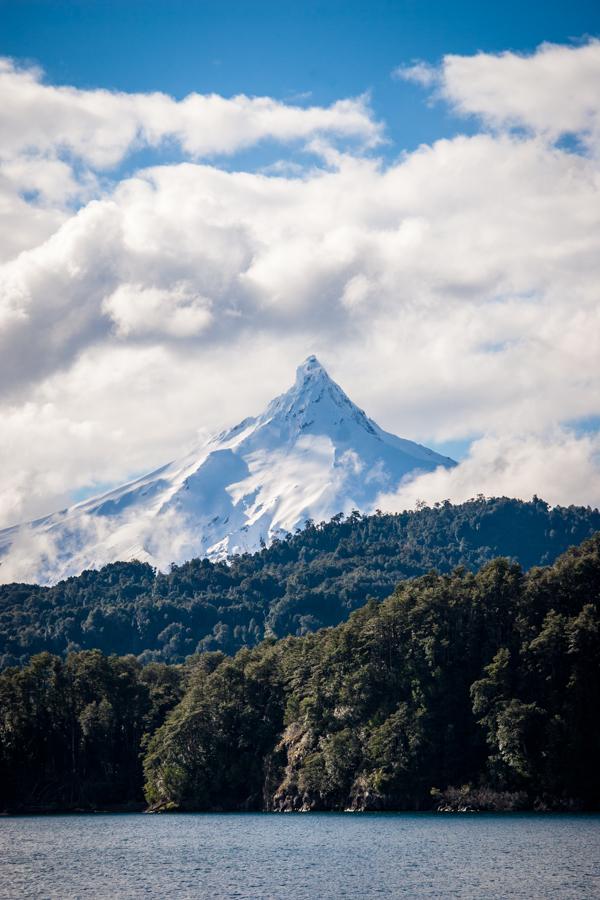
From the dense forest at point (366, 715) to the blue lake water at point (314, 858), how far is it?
1114 cm

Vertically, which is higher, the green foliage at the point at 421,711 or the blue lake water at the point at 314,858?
the green foliage at the point at 421,711

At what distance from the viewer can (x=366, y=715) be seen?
13250 cm

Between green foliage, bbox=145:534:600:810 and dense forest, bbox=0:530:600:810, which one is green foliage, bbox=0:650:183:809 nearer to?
dense forest, bbox=0:530:600:810

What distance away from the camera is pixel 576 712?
12044 cm

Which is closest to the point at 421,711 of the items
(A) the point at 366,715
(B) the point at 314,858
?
(A) the point at 366,715

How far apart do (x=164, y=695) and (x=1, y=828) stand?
159ft

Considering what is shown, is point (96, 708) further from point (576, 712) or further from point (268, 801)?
point (576, 712)

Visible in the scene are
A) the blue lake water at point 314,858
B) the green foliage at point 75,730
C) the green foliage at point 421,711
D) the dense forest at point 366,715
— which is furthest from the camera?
the green foliage at point 75,730

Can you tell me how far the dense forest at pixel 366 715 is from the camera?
120875 millimetres

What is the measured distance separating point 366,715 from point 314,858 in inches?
2099

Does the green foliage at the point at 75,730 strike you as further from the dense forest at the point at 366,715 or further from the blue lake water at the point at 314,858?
the blue lake water at the point at 314,858

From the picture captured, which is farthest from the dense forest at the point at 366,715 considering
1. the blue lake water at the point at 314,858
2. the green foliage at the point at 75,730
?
the blue lake water at the point at 314,858

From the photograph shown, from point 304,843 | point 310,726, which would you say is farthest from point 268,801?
point 304,843

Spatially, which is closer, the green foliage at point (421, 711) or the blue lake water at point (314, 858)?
the blue lake water at point (314, 858)
